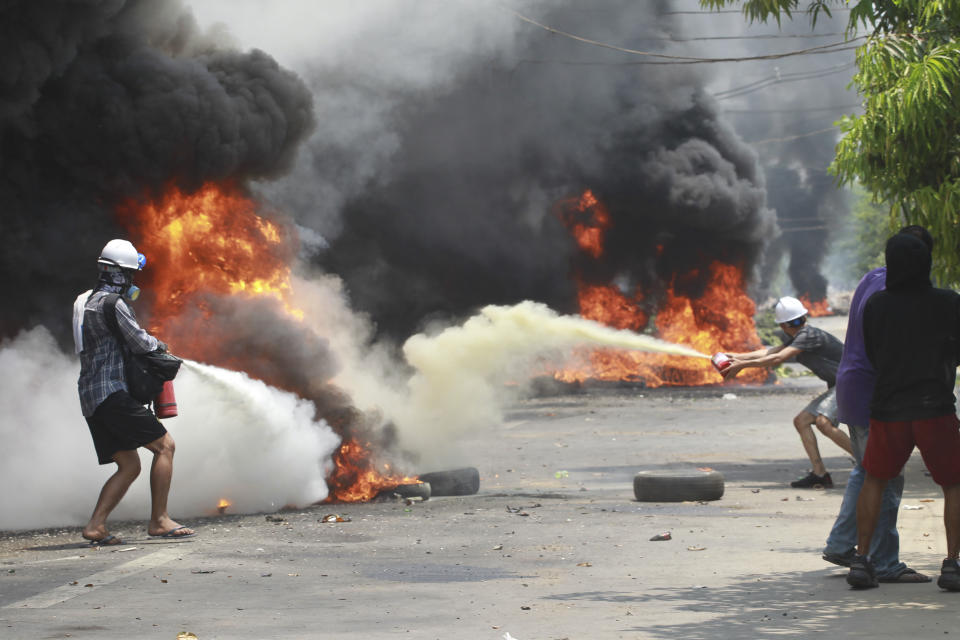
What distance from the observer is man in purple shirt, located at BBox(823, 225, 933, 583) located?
5727mm

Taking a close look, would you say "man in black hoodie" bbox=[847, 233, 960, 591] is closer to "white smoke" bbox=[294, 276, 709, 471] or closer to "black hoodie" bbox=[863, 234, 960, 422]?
"black hoodie" bbox=[863, 234, 960, 422]

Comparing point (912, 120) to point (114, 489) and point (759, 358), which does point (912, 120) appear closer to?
point (759, 358)

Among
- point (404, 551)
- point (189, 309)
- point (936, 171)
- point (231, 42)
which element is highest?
point (231, 42)

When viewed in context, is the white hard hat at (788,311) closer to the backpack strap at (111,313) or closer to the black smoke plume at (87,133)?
the black smoke plume at (87,133)

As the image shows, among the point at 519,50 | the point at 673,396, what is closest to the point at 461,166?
the point at 519,50

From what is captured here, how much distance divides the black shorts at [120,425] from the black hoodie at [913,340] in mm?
4243

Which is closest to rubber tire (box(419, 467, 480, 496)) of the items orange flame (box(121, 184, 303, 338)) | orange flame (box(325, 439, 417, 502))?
orange flame (box(325, 439, 417, 502))

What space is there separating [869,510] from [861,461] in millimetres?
349

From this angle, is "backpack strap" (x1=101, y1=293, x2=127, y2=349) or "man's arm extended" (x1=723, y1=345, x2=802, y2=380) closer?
"backpack strap" (x1=101, y1=293, x2=127, y2=349)

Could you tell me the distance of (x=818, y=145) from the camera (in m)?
69.9

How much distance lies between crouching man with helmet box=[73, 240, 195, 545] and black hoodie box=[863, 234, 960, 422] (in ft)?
14.0

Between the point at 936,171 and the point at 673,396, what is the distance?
15.6 meters

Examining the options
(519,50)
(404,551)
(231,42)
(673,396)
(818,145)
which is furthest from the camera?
(818,145)

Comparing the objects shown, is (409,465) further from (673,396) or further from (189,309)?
(673,396)
